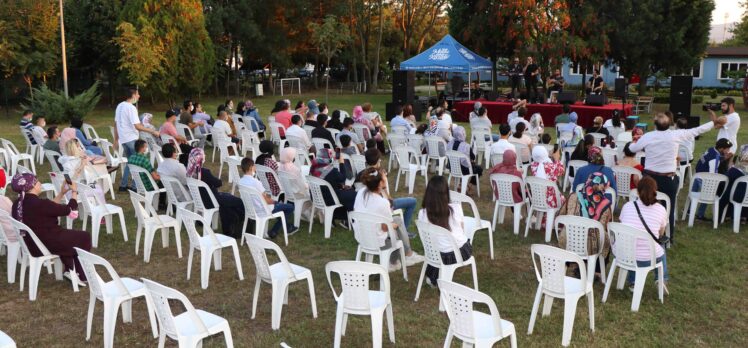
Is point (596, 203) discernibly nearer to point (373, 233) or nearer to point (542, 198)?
point (542, 198)

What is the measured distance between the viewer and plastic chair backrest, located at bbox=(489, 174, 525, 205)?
7258 millimetres

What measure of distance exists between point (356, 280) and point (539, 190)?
3.49 meters

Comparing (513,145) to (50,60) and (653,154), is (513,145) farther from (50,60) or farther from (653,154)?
(50,60)

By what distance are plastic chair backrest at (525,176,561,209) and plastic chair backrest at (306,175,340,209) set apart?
2204 millimetres

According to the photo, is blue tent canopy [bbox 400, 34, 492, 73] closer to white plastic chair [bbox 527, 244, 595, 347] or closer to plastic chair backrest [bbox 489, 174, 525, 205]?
plastic chair backrest [bbox 489, 174, 525, 205]

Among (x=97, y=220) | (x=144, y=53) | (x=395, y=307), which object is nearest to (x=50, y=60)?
(x=144, y=53)

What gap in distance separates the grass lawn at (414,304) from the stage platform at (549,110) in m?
10.2

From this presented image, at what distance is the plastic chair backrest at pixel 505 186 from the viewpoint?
7.26m

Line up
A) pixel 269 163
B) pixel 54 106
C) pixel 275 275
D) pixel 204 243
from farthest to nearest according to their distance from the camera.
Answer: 1. pixel 54 106
2. pixel 269 163
3. pixel 204 243
4. pixel 275 275

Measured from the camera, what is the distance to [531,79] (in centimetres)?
2030

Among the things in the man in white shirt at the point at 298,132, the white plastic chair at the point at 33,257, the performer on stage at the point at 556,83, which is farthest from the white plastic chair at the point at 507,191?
the performer on stage at the point at 556,83

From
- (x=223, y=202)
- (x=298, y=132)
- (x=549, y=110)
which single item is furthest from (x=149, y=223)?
(x=549, y=110)

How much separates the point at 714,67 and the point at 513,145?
118 ft

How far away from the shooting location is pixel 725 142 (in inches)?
313
